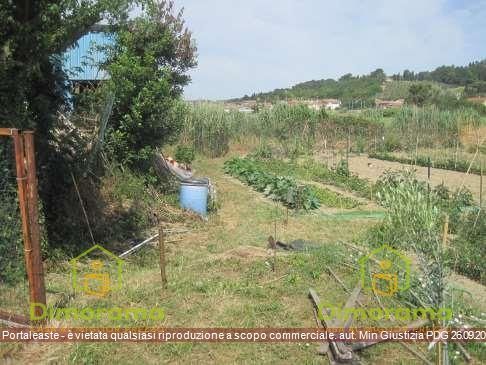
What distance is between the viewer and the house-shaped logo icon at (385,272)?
448 centimetres

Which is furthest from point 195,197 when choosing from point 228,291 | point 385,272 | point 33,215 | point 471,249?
point 33,215

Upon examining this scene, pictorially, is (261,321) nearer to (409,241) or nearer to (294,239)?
(409,241)

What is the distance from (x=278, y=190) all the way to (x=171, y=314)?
625cm

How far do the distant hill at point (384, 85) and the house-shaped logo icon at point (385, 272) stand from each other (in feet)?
139

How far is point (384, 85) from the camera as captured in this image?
6431cm

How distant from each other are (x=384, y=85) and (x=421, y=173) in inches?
2138

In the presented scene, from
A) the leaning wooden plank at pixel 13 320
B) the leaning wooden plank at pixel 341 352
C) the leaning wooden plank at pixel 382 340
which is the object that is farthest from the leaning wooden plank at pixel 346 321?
the leaning wooden plank at pixel 13 320

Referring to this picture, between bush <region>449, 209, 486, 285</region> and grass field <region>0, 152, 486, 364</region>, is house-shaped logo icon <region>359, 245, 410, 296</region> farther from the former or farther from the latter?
bush <region>449, 209, 486, 285</region>

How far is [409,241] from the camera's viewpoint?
12.3 ft

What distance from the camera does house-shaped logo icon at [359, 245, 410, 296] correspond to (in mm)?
4477

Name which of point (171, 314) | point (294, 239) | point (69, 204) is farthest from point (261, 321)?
point (69, 204)

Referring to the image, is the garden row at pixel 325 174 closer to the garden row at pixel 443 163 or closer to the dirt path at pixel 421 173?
the dirt path at pixel 421 173

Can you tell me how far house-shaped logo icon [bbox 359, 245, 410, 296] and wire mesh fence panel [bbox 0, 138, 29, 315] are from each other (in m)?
3.41

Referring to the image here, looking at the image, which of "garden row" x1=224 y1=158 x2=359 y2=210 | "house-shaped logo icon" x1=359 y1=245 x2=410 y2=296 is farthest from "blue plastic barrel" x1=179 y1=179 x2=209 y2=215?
"house-shaped logo icon" x1=359 y1=245 x2=410 y2=296
